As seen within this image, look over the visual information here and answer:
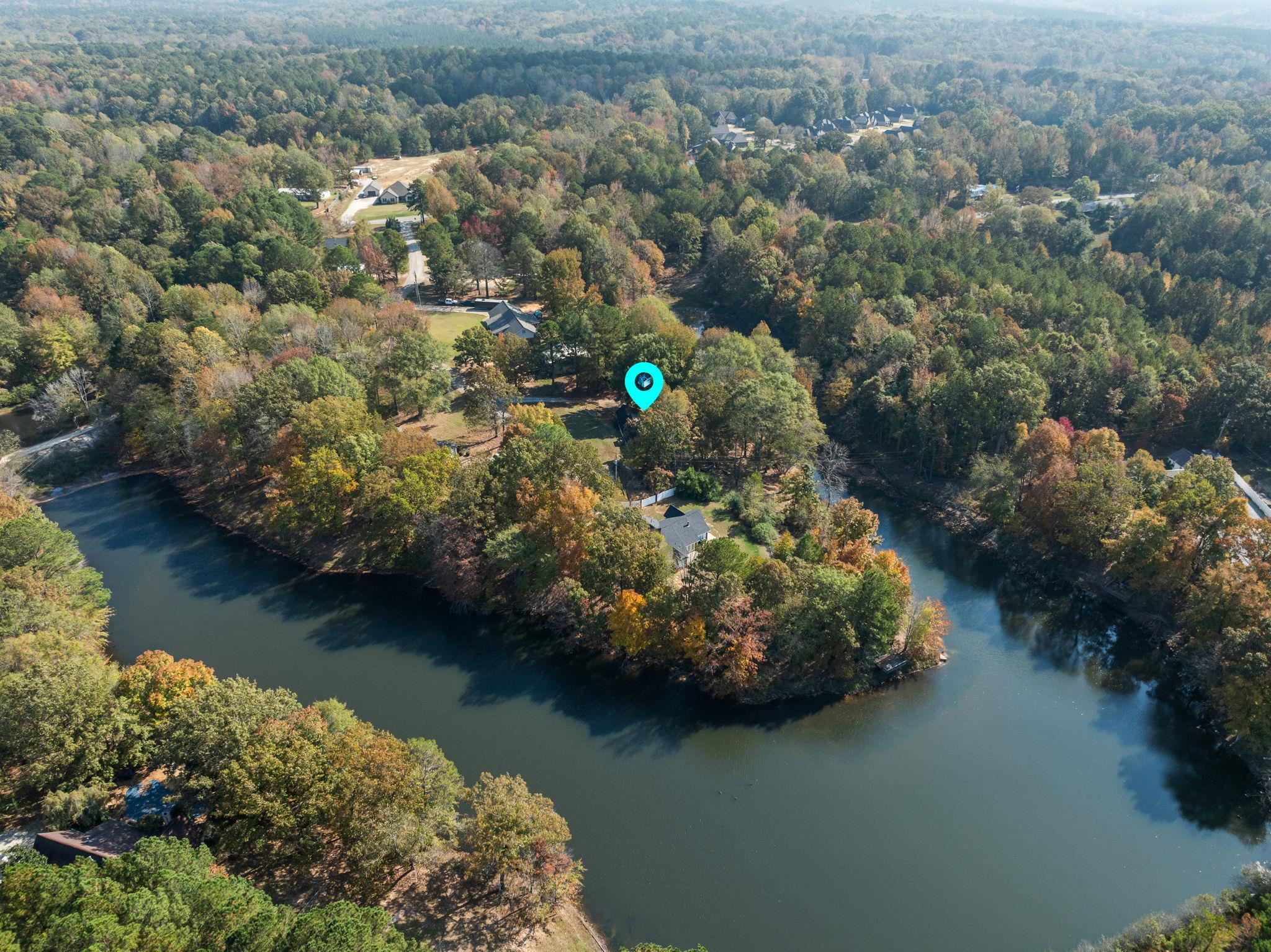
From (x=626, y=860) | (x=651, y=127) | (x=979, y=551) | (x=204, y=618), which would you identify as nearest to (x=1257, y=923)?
(x=626, y=860)

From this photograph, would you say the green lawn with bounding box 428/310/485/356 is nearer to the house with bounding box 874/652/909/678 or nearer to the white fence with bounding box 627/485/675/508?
the white fence with bounding box 627/485/675/508

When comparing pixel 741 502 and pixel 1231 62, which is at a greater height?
pixel 1231 62

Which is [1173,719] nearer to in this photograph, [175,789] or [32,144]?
[175,789]

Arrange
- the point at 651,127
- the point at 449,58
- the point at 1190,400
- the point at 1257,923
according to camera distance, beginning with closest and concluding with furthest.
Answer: the point at 1257,923 < the point at 1190,400 < the point at 651,127 < the point at 449,58

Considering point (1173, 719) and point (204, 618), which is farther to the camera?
point (204, 618)

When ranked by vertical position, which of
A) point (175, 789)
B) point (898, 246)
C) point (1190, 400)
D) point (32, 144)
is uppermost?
point (32, 144)

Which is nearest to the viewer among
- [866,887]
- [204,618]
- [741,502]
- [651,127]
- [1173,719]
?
[866,887]

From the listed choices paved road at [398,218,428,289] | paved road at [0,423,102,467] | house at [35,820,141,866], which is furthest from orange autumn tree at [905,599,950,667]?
paved road at [398,218,428,289]

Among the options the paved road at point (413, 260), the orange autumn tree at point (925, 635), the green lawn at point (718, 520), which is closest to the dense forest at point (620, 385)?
the orange autumn tree at point (925, 635)
